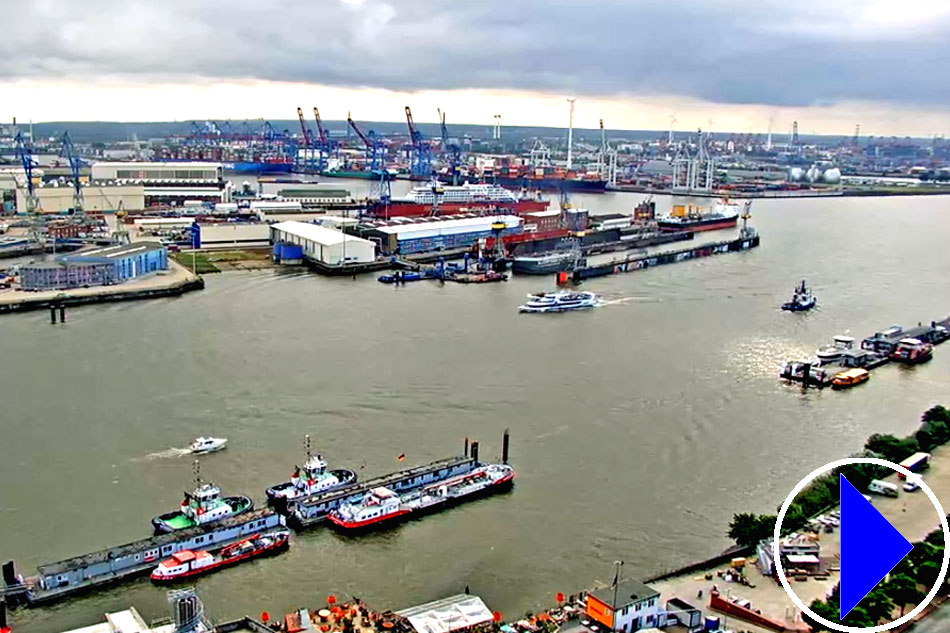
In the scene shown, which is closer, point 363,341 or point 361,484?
point 361,484

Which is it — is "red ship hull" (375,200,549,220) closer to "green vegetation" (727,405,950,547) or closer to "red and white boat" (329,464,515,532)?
"green vegetation" (727,405,950,547)

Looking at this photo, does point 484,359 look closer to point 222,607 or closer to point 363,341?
point 363,341

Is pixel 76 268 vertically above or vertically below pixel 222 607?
above

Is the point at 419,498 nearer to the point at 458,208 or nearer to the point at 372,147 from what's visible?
the point at 458,208

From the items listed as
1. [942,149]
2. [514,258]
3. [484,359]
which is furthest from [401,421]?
[942,149]

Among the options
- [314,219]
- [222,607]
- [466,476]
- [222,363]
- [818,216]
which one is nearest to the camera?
[222,607]

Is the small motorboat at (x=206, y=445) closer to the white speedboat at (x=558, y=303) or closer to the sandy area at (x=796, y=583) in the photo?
the sandy area at (x=796, y=583)
